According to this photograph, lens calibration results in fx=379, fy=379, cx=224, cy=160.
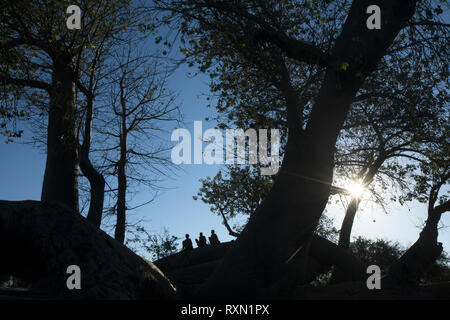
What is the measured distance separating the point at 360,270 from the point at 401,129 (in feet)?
16.1

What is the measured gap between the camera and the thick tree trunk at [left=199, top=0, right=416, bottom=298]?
23.9 feet

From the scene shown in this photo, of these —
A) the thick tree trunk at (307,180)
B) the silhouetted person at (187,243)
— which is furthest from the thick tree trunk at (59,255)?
the silhouetted person at (187,243)

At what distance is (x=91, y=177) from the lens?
10602 mm

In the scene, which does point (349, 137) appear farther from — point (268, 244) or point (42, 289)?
point (42, 289)

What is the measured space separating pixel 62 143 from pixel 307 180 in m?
6.10

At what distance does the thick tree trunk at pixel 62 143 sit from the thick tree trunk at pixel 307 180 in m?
4.46

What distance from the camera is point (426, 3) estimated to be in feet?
27.4

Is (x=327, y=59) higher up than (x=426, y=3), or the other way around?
(x=426, y=3)

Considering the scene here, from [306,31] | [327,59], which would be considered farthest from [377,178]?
[327,59]

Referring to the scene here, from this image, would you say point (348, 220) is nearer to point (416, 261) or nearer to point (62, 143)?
point (416, 261)

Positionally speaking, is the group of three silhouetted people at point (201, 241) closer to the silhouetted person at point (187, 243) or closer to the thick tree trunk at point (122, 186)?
the silhouetted person at point (187, 243)

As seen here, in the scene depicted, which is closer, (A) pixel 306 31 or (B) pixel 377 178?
(A) pixel 306 31

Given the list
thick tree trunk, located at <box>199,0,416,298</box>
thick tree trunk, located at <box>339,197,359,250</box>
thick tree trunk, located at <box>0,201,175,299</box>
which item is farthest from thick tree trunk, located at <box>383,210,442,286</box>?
thick tree trunk, located at <box>0,201,175,299</box>

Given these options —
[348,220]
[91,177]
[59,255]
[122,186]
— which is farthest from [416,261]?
[122,186]
